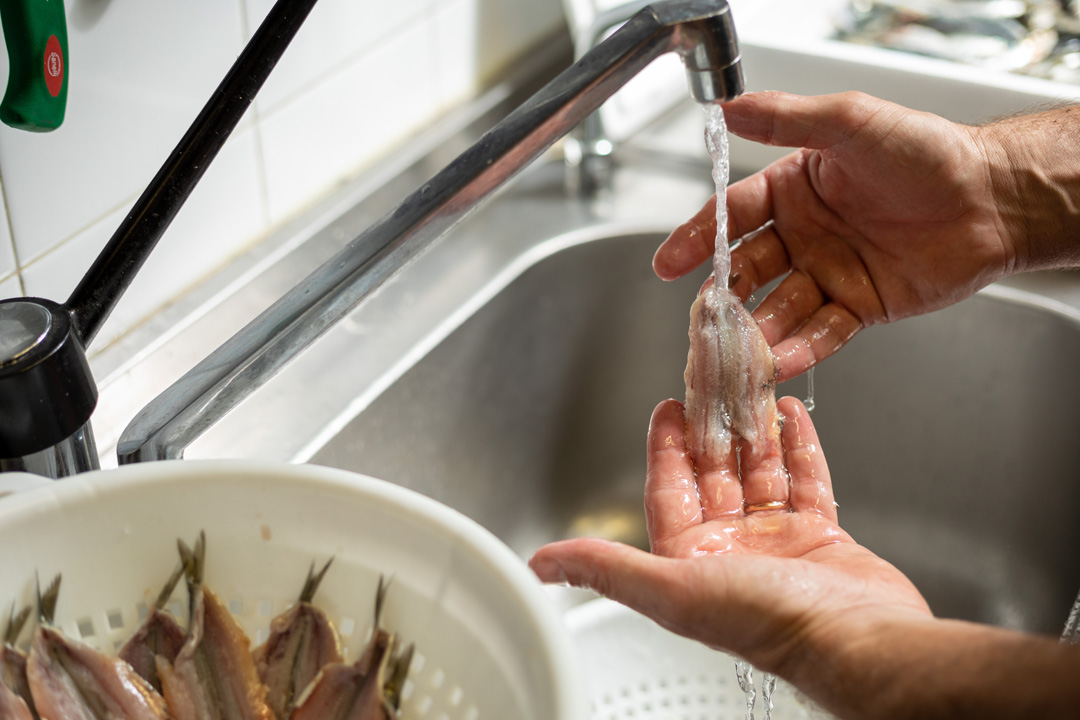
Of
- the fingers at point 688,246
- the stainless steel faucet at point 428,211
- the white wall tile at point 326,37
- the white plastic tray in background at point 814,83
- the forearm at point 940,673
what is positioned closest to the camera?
the forearm at point 940,673

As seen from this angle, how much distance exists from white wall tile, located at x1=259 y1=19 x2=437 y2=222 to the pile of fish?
65 centimetres

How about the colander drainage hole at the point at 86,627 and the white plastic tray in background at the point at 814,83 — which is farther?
the white plastic tray in background at the point at 814,83

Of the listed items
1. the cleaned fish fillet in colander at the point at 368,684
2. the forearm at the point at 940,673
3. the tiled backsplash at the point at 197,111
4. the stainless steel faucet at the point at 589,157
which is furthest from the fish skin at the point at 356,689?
the stainless steel faucet at the point at 589,157

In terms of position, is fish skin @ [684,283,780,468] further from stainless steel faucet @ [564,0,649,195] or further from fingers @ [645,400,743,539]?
stainless steel faucet @ [564,0,649,195]

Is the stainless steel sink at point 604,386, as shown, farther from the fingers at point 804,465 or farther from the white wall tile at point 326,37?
the fingers at point 804,465

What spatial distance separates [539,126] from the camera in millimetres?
614

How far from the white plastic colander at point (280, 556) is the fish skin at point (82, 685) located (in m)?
0.01

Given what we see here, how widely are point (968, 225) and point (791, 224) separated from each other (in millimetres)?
167

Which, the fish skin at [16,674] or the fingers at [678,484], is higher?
the fish skin at [16,674]

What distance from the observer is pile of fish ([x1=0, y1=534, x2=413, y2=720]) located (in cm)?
52

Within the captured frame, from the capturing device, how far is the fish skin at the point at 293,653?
0.54 meters

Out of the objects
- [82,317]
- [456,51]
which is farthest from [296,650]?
[456,51]

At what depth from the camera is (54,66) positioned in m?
0.68

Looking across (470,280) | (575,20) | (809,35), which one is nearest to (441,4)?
(575,20)
